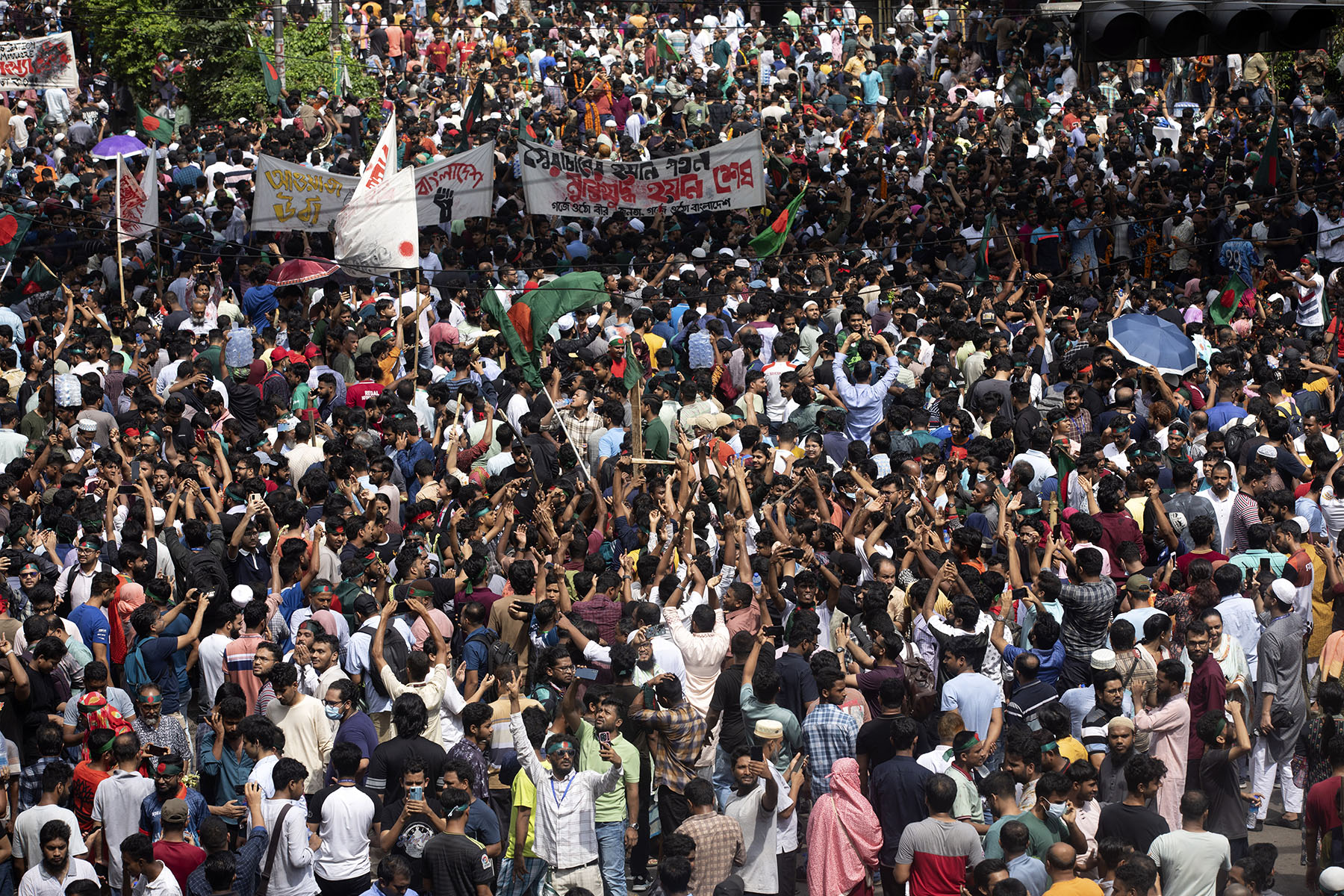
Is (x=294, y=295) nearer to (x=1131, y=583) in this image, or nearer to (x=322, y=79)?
(x=1131, y=583)

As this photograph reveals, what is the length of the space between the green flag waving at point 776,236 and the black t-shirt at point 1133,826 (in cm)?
1192

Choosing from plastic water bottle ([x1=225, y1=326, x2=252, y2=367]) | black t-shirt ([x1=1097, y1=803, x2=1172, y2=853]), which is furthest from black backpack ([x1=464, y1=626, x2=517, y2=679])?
plastic water bottle ([x1=225, y1=326, x2=252, y2=367])

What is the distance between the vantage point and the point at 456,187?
1823 centimetres

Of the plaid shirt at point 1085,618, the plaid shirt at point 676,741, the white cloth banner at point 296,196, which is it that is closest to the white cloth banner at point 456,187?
the white cloth banner at point 296,196

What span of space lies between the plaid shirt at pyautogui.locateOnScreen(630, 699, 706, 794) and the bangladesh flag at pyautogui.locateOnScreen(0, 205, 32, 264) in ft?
34.7

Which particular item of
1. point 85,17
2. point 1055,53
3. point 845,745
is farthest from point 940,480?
point 85,17

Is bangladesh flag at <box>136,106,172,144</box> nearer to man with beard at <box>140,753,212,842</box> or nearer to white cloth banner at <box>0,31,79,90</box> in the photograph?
white cloth banner at <box>0,31,79,90</box>

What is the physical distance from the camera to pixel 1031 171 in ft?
66.1

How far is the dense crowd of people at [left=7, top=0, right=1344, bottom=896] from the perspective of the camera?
7.45 m

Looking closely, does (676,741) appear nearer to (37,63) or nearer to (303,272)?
(303,272)

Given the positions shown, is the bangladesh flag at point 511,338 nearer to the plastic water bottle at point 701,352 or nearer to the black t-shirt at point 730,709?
the plastic water bottle at point 701,352

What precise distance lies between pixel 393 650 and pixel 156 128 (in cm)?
1570

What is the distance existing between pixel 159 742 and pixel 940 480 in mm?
5162

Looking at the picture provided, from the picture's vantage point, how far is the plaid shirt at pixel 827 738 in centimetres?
792
